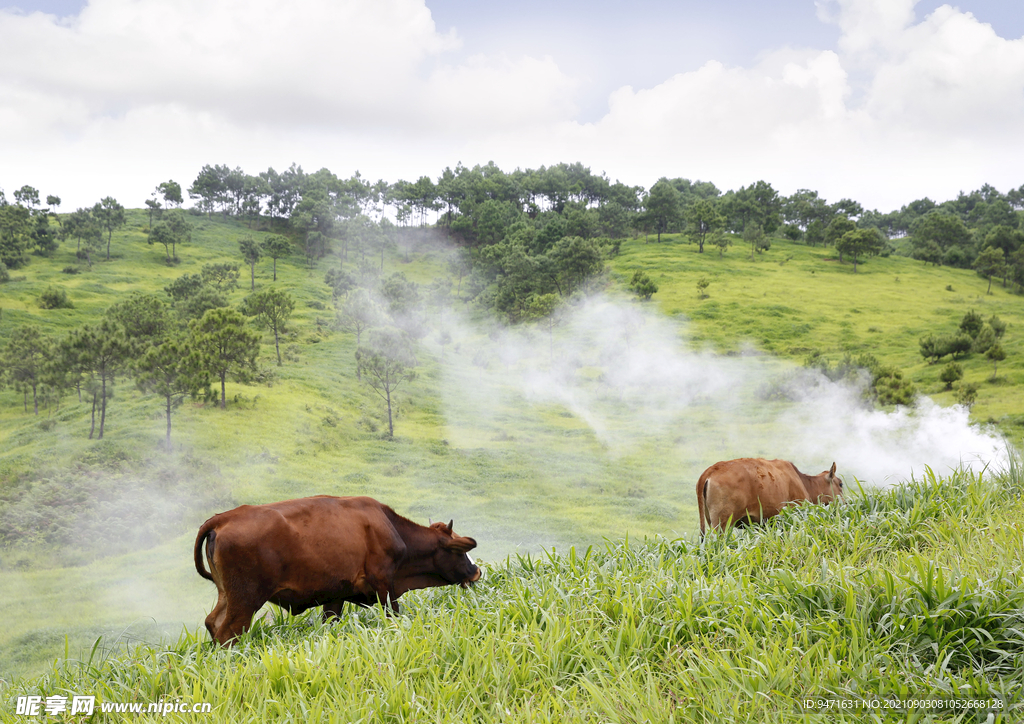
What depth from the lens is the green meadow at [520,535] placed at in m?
3.72

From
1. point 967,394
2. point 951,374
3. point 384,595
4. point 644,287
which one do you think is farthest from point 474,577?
point 644,287

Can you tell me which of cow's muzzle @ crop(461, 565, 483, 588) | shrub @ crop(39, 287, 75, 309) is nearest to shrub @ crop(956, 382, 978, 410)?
cow's muzzle @ crop(461, 565, 483, 588)

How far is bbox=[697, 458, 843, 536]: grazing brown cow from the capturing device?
31.3 ft

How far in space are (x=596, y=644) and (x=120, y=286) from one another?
6505 cm

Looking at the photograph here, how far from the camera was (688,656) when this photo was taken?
389cm

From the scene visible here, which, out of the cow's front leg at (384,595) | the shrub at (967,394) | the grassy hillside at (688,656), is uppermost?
the grassy hillside at (688,656)

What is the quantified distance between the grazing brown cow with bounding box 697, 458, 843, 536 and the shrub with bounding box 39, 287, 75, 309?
181ft

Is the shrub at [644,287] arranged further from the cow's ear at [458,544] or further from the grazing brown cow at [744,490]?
the cow's ear at [458,544]

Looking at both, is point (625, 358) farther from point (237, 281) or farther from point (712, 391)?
point (237, 281)

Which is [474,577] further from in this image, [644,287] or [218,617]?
[644,287]

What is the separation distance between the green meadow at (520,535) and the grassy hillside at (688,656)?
0.09 feet

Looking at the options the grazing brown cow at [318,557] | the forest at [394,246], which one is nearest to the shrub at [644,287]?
the forest at [394,246]

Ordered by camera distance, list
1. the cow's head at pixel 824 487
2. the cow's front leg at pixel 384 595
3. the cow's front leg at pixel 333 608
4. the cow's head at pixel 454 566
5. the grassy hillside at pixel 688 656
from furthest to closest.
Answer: the cow's head at pixel 824 487
the cow's head at pixel 454 566
the cow's front leg at pixel 333 608
the cow's front leg at pixel 384 595
the grassy hillside at pixel 688 656

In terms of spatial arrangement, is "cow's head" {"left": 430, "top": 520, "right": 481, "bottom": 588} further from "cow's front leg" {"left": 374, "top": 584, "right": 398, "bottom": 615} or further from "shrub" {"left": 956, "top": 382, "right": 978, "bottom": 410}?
"shrub" {"left": 956, "top": 382, "right": 978, "bottom": 410}
